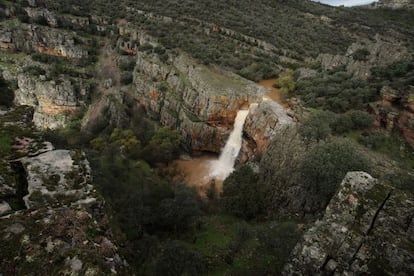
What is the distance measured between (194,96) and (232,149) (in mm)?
7623

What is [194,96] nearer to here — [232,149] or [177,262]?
[232,149]

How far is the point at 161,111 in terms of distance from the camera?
38.9 m

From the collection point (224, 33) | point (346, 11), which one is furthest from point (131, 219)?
point (346, 11)

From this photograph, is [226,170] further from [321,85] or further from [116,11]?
[116,11]

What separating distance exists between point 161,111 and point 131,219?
23.6m

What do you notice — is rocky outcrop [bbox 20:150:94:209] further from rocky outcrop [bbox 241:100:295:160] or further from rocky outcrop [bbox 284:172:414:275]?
rocky outcrop [bbox 241:100:295:160]

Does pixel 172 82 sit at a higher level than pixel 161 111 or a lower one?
higher

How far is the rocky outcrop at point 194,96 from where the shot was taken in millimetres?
33188

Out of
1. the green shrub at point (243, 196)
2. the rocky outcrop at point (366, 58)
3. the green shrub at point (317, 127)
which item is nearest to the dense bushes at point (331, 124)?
the green shrub at point (317, 127)

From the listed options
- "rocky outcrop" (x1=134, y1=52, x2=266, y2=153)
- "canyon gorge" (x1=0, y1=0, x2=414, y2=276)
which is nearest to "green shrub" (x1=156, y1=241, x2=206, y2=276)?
"canyon gorge" (x1=0, y1=0, x2=414, y2=276)

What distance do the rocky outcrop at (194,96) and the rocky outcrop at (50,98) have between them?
9011mm

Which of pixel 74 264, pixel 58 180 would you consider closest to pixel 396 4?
pixel 58 180

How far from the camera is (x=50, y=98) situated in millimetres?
42188

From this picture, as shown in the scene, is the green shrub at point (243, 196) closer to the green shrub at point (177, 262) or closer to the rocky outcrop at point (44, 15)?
the green shrub at point (177, 262)
